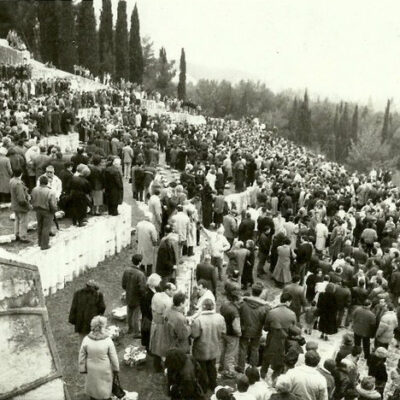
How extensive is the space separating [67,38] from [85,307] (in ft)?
150

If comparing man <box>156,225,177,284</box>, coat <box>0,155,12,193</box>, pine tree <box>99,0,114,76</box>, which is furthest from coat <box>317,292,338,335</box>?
pine tree <box>99,0,114,76</box>

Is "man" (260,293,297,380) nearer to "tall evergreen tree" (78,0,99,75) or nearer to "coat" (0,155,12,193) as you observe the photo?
"coat" (0,155,12,193)

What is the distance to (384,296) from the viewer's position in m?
12.2

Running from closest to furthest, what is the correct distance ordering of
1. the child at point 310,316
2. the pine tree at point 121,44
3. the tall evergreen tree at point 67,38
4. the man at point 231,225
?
the child at point 310,316
the man at point 231,225
the tall evergreen tree at point 67,38
the pine tree at point 121,44

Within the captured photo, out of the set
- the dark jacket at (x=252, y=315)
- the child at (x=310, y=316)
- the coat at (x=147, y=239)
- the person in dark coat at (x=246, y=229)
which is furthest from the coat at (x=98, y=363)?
the person in dark coat at (x=246, y=229)

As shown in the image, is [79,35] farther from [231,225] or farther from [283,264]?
[283,264]

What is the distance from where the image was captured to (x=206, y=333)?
9.24m

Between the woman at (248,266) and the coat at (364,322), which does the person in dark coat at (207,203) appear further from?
the coat at (364,322)

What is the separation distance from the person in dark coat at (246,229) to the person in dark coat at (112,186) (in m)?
3.38

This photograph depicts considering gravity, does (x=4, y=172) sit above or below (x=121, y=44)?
below

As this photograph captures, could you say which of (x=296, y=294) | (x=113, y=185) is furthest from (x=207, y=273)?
(x=113, y=185)

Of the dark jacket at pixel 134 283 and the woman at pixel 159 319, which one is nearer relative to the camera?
the woman at pixel 159 319

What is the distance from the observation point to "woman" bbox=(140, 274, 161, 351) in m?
9.99

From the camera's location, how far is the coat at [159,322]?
943 centimetres
